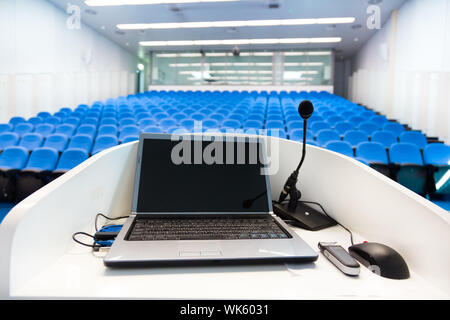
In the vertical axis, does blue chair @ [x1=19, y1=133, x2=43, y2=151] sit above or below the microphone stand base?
above

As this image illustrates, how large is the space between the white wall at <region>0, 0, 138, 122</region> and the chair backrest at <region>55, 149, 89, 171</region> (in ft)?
12.4

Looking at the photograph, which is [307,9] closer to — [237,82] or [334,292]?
[237,82]

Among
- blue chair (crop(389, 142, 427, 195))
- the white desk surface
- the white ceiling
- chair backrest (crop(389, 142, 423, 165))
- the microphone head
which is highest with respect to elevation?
the white ceiling

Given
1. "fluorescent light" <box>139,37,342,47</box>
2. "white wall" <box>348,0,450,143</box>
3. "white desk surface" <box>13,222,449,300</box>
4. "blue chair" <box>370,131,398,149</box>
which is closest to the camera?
"white desk surface" <box>13,222,449,300</box>

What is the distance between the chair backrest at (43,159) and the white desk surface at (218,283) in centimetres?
284

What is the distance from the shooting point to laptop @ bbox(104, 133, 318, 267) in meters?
0.62

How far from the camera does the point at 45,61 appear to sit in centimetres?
670

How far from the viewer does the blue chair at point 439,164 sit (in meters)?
2.97

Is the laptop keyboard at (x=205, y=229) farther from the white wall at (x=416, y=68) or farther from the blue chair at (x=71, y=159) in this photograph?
the white wall at (x=416, y=68)

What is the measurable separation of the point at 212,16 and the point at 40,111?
16.5ft

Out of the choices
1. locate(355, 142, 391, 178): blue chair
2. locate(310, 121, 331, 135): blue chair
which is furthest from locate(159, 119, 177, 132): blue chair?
locate(355, 142, 391, 178): blue chair

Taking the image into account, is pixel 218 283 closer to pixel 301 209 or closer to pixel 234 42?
pixel 301 209

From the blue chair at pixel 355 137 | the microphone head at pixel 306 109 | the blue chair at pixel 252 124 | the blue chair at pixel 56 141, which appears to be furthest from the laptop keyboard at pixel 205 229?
the blue chair at pixel 252 124

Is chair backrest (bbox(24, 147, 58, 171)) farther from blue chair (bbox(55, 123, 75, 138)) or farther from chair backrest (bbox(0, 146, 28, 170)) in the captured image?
blue chair (bbox(55, 123, 75, 138))
